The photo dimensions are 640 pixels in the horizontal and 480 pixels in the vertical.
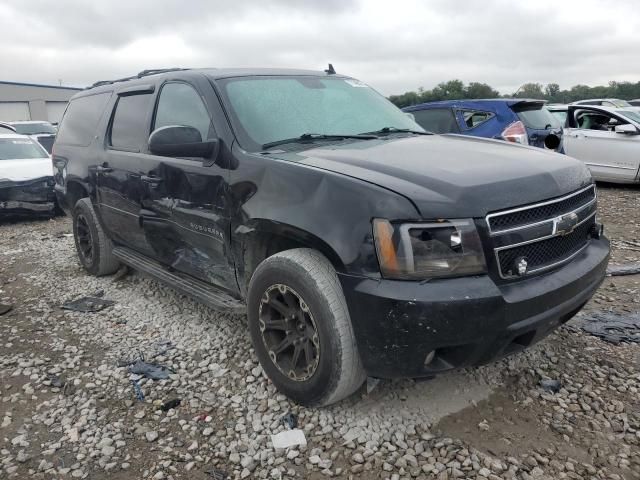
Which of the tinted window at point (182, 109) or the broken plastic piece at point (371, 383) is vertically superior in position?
the tinted window at point (182, 109)

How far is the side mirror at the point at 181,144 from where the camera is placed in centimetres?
299

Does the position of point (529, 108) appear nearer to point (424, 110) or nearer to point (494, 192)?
point (424, 110)

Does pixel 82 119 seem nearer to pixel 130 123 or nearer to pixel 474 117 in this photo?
pixel 130 123

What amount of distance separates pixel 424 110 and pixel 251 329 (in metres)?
6.49

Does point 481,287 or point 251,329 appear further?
point 251,329

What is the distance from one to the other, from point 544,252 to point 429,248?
652 millimetres

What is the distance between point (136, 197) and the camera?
3.88 metres

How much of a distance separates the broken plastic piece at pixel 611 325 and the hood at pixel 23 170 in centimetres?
835

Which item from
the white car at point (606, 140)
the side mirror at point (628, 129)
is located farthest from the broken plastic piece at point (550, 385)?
the side mirror at point (628, 129)

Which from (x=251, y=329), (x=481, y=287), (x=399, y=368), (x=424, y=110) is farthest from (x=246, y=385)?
(x=424, y=110)

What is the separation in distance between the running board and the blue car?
5.33 meters

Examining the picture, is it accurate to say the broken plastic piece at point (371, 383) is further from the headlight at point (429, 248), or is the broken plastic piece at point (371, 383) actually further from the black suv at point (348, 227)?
the headlight at point (429, 248)

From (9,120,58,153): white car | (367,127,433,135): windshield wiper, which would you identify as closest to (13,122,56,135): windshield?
(9,120,58,153): white car

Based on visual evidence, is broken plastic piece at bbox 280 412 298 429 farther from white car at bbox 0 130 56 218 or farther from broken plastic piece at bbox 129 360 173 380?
white car at bbox 0 130 56 218
